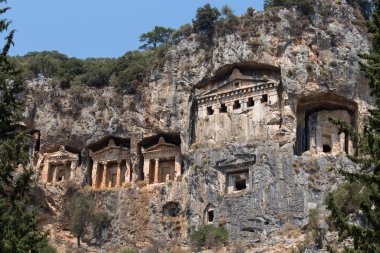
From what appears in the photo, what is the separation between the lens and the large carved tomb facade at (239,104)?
42031mm

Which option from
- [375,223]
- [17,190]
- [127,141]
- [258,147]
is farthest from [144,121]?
[375,223]

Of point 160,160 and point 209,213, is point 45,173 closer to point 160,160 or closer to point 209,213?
point 160,160

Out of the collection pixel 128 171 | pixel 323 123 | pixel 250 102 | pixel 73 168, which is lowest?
pixel 128 171

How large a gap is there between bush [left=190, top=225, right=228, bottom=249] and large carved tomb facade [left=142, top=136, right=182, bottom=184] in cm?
615

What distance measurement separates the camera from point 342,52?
42719mm

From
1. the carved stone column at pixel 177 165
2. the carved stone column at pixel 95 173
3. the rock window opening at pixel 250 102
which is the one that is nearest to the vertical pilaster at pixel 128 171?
the carved stone column at pixel 95 173

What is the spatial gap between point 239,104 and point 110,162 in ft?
30.7

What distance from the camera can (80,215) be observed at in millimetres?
43844

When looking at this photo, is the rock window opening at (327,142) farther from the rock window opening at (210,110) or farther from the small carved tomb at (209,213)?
the small carved tomb at (209,213)

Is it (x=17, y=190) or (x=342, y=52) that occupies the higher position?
(x=342, y=52)

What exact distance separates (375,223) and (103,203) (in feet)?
96.3

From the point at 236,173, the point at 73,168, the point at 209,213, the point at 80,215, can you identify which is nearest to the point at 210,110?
the point at 236,173

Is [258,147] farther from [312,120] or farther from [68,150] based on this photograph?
[68,150]

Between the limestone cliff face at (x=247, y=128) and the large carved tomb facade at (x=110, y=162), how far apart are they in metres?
0.73
